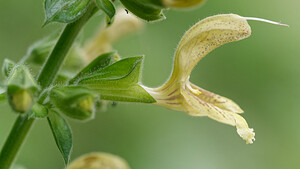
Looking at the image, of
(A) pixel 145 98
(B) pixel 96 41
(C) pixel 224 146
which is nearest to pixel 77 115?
(A) pixel 145 98

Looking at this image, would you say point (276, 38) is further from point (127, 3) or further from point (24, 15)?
point (127, 3)

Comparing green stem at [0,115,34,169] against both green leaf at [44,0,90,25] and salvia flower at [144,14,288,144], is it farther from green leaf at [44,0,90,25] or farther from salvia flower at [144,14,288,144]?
salvia flower at [144,14,288,144]

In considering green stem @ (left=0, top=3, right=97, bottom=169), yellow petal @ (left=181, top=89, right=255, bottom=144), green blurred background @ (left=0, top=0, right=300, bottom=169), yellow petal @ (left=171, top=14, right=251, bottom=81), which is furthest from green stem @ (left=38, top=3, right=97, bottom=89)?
green blurred background @ (left=0, top=0, right=300, bottom=169)

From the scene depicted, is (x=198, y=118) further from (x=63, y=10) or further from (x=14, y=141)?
(x=63, y=10)

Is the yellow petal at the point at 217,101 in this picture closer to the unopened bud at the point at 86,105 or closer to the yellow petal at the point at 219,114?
the yellow petal at the point at 219,114

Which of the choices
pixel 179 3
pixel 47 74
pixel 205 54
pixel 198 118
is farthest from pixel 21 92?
pixel 198 118

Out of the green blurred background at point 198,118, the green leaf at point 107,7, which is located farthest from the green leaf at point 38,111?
the green blurred background at point 198,118
